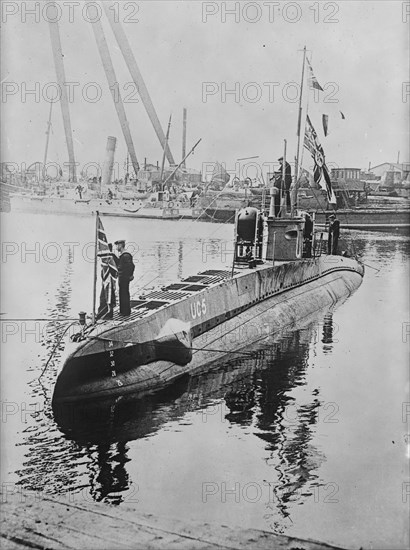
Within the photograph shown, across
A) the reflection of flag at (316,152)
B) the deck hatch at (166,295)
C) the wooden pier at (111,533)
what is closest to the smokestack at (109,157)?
the reflection of flag at (316,152)

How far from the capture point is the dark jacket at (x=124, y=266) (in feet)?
43.4

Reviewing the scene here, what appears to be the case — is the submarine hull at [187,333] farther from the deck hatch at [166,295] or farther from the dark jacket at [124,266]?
the dark jacket at [124,266]

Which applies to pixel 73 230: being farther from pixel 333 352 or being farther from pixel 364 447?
pixel 364 447

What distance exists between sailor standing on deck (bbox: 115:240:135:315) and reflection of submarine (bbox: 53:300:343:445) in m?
2.08

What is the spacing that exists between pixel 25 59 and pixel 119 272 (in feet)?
15.1

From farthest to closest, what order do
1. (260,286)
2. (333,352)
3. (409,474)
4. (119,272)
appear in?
1. (260,286)
2. (333,352)
3. (119,272)
4. (409,474)

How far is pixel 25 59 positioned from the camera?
1139 centimetres

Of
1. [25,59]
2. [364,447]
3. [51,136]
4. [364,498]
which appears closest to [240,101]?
[51,136]

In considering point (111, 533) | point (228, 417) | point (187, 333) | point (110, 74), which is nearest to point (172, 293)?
point (187, 333)

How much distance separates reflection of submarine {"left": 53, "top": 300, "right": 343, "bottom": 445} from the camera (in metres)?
11.2

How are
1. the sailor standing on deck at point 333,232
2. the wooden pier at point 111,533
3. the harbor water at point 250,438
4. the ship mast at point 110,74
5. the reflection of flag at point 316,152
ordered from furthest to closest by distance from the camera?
the sailor standing on deck at point 333,232, the reflection of flag at point 316,152, the ship mast at point 110,74, the harbor water at point 250,438, the wooden pier at point 111,533

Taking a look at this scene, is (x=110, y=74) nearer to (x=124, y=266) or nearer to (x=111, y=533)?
(x=124, y=266)

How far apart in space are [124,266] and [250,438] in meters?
4.58

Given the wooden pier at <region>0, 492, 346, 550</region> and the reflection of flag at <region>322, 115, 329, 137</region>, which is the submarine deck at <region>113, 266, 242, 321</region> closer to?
the reflection of flag at <region>322, 115, 329, 137</region>
